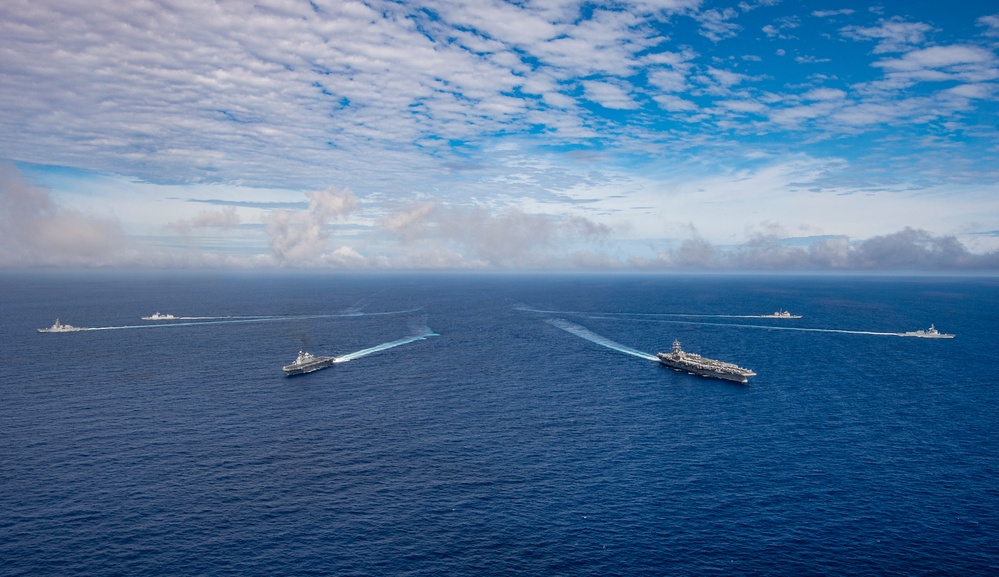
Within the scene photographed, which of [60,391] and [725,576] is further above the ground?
[60,391]

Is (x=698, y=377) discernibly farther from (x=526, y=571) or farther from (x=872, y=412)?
(x=526, y=571)

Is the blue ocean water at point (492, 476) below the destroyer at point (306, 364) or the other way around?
below

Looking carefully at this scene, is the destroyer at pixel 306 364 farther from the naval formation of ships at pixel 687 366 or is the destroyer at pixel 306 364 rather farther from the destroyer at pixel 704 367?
the destroyer at pixel 704 367

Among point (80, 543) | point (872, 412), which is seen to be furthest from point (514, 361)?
point (80, 543)

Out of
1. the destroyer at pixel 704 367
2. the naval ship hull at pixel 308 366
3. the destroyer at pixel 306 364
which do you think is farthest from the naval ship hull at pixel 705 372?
the destroyer at pixel 306 364

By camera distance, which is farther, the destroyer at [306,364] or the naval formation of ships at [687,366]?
the destroyer at [306,364]

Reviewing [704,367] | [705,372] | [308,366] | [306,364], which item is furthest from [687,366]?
[306,364]
